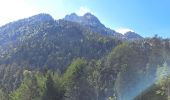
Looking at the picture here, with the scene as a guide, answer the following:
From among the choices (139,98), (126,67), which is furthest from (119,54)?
(139,98)

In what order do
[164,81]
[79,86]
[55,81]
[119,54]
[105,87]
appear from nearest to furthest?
1. [164,81]
2. [55,81]
3. [79,86]
4. [105,87]
5. [119,54]

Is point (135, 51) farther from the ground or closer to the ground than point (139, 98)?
farther from the ground

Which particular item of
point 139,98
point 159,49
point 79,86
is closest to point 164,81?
point 139,98

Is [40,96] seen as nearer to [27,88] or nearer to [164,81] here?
[27,88]

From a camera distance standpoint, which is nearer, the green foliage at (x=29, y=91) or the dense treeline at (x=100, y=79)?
the green foliage at (x=29, y=91)

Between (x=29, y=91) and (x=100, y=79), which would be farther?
(x=100, y=79)

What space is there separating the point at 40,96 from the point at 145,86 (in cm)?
3044

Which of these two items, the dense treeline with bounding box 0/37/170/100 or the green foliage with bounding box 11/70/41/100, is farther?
the dense treeline with bounding box 0/37/170/100

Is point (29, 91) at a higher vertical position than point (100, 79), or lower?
lower

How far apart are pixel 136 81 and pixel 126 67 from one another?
51.2 ft

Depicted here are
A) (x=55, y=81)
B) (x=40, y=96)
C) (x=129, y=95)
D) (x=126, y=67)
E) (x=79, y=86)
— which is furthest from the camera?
(x=126, y=67)

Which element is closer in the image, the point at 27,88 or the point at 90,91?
the point at 27,88

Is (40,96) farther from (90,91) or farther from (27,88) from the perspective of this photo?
(90,91)

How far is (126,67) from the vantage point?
12600cm
